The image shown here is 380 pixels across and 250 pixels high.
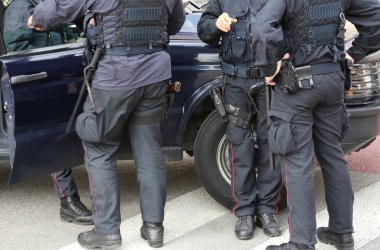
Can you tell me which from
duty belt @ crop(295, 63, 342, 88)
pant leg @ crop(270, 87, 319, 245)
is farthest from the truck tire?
duty belt @ crop(295, 63, 342, 88)

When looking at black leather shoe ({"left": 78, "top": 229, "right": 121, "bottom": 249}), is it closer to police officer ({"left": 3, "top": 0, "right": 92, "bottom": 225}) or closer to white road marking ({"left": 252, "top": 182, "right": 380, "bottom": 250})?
police officer ({"left": 3, "top": 0, "right": 92, "bottom": 225})

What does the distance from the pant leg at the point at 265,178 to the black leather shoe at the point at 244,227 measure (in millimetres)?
110

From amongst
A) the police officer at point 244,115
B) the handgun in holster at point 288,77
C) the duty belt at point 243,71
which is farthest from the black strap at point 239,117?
the handgun in holster at point 288,77

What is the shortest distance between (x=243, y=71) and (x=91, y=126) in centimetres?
101

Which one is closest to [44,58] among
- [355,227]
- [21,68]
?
[21,68]

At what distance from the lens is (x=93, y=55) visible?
14.0 feet

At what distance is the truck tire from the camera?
15.9 ft

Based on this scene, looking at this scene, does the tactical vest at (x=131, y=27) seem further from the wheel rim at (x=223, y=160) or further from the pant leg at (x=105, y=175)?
the wheel rim at (x=223, y=160)

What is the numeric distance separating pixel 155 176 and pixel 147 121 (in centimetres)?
36

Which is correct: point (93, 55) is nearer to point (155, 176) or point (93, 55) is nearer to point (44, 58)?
point (44, 58)

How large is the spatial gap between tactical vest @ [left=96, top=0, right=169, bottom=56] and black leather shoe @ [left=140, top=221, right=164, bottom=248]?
3.63 ft

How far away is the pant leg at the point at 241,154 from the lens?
4535 millimetres

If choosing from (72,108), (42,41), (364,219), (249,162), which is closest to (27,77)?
(72,108)

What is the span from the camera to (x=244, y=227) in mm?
4598
